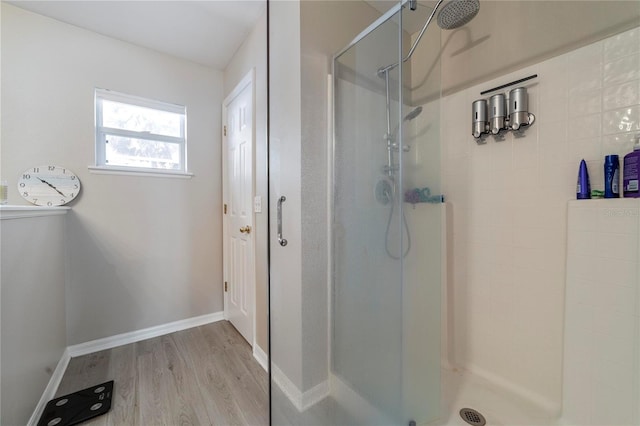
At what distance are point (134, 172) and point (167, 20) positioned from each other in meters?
1.10

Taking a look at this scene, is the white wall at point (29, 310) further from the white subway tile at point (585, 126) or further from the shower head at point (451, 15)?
the white subway tile at point (585, 126)

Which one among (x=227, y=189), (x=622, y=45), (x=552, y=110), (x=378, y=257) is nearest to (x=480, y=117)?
(x=552, y=110)

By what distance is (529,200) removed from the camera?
1.21 meters

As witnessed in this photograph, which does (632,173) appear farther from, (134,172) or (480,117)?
(134,172)

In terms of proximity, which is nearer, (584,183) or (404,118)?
(584,183)

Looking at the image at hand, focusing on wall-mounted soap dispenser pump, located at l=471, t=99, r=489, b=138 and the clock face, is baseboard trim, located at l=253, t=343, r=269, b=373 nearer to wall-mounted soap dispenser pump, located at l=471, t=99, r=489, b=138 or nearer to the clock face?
the clock face

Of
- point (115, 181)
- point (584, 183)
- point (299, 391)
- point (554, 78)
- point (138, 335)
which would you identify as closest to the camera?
point (584, 183)

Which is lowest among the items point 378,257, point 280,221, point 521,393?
point 521,393

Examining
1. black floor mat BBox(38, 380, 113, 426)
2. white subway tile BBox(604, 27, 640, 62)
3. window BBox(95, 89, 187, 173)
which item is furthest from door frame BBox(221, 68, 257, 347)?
white subway tile BBox(604, 27, 640, 62)

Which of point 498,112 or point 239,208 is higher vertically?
point 498,112

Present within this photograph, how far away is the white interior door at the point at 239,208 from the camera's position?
1798 mm

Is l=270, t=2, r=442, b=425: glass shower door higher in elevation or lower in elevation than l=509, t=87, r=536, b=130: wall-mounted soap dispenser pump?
lower

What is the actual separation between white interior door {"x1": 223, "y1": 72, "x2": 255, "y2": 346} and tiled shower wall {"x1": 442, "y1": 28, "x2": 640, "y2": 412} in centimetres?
137

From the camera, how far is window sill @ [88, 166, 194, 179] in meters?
1.72
